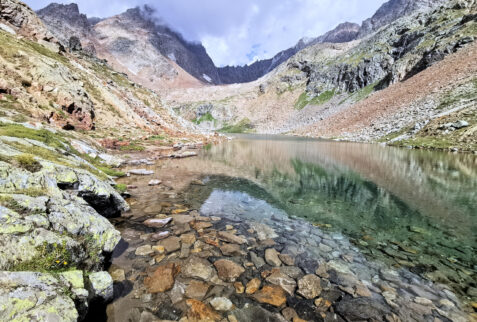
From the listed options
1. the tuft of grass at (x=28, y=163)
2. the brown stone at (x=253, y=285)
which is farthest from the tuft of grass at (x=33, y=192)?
the brown stone at (x=253, y=285)

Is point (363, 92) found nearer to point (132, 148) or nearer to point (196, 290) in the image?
point (132, 148)

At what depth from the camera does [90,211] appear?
22.7 feet

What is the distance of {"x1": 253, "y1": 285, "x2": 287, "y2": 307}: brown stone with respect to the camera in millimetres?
6041

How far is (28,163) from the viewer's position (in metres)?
6.98

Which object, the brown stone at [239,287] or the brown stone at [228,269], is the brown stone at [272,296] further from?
the brown stone at [228,269]

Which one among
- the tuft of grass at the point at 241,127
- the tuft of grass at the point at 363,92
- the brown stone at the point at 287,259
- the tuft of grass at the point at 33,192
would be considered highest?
the tuft of grass at the point at 363,92

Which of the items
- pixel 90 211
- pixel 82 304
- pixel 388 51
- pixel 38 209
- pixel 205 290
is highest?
pixel 388 51

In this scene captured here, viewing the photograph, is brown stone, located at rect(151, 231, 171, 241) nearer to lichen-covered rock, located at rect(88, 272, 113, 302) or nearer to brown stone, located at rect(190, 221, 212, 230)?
brown stone, located at rect(190, 221, 212, 230)

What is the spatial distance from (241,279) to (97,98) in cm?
4646

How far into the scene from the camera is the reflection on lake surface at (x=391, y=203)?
8.60 metres

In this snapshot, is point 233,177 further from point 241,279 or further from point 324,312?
point 324,312

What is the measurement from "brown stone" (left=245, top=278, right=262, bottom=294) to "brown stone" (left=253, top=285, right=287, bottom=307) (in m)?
0.16

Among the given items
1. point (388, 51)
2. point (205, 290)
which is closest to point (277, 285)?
point (205, 290)

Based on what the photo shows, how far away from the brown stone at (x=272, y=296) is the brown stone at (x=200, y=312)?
1242 millimetres
